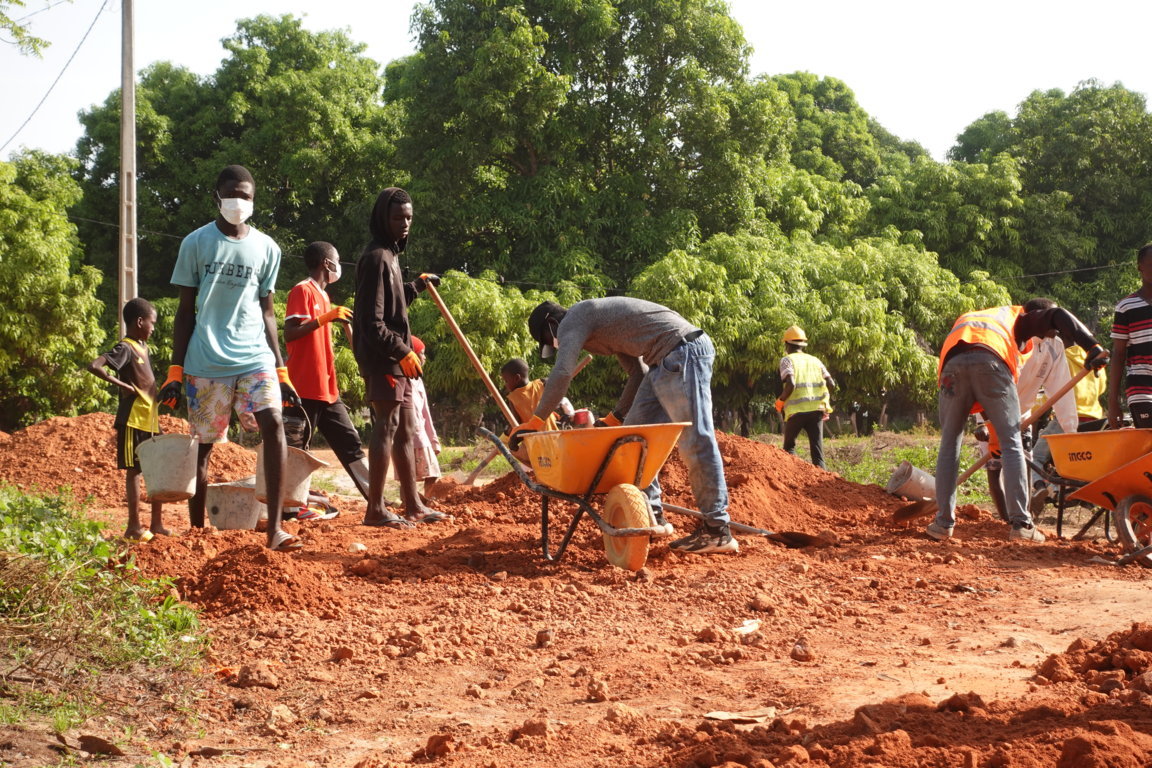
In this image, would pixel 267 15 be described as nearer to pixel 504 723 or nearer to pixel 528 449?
pixel 528 449

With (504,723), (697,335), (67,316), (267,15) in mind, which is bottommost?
(504,723)

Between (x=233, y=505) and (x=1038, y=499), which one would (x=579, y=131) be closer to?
(x=1038, y=499)

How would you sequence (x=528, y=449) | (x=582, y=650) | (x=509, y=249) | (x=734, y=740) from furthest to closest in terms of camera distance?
(x=509, y=249) → (x=528, y=449) → (x=582, y=650) → (x=734, y=740)

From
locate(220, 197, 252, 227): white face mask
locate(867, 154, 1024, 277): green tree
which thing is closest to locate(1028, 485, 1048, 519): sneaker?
locate(220, 197, 252, 227): white face mask

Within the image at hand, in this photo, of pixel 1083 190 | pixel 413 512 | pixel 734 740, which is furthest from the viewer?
pixel 1083 190

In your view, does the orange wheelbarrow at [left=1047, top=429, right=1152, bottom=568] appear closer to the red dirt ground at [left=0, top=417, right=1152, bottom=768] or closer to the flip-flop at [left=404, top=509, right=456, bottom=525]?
the red dirt ground at [left=0, top=417, right=1152, bottom=768]

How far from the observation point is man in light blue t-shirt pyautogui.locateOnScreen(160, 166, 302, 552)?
5320mm

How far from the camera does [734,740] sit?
9.20 feet

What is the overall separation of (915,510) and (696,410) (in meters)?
2.60

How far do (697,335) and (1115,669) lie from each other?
2.82 metres

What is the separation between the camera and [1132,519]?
6.00 metres

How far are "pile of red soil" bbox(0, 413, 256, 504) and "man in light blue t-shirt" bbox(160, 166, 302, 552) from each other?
17.1ft

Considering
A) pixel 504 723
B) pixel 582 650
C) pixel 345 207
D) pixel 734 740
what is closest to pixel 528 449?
pixel 582 650

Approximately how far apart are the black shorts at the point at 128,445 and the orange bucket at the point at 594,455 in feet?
8.47
